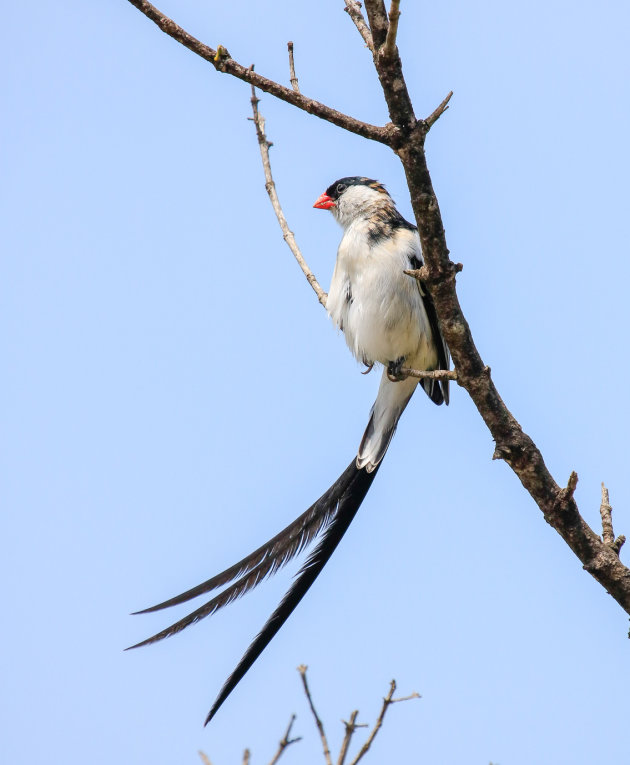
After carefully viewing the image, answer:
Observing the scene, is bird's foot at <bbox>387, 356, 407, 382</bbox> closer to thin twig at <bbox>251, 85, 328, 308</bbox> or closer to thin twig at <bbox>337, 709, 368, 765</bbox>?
thin twig at <bbox>251, 85, 328, 308</bbox>

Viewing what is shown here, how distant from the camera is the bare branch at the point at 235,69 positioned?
2.22 meters

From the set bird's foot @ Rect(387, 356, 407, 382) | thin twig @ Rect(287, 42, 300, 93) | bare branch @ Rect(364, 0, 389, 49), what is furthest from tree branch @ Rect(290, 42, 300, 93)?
bird's foot @ Rect(387, 356, 407, 382)

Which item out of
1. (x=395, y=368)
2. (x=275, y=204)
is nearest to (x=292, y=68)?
(x=275, y=204)

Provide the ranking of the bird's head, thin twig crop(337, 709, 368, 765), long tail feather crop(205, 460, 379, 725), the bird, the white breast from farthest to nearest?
the bird's head
the white breast
the bird
long tail feather crop(205, 460, 379, 725)
thin twig crop(337, 709, 368, 765)

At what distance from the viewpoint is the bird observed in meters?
3.07

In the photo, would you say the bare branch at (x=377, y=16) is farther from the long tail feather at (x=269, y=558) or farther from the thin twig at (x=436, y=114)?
the long tail feather at (x=269, y=558)

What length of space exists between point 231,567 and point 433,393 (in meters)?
1.39

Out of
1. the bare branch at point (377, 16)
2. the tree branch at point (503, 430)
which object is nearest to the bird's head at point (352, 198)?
the tree branch at point (503, 430)

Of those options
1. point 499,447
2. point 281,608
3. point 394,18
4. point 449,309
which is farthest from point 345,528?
point 394,18

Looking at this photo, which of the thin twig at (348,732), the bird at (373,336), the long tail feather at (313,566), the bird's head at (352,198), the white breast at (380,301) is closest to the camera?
the thin twig at (348,732)

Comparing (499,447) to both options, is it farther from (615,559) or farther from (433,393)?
(433,393)

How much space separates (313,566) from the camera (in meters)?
2.97

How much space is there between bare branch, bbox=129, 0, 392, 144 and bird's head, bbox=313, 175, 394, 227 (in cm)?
163

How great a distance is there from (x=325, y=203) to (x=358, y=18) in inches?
60.0
